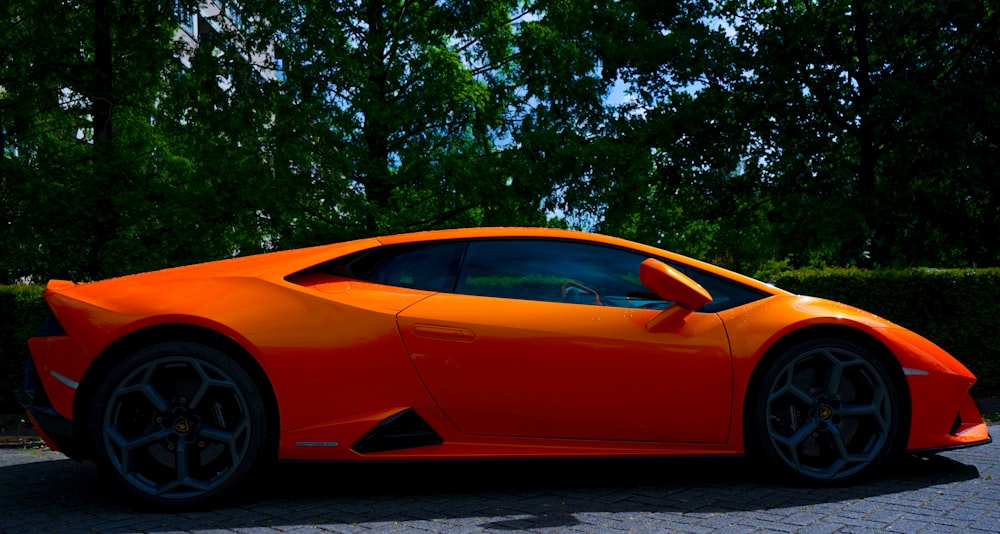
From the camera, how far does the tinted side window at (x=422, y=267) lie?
14.2 ft

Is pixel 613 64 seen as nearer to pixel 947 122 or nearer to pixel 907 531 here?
pixel 947 122

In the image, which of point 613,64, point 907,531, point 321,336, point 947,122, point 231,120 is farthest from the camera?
Answer: point 613,64

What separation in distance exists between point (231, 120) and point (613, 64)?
8283 mm

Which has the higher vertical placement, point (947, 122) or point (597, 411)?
point (947, 122)

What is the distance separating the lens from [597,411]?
4168 millimetres

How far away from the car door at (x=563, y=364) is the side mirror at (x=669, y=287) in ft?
0.36

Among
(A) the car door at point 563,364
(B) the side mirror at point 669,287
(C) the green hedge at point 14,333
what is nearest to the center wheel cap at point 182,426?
(A) the car door at point 563,364

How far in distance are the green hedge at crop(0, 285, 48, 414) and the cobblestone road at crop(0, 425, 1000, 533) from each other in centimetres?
387

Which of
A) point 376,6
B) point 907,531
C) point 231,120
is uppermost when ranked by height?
point 376,6

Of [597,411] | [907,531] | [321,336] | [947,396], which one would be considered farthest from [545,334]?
[947,396]

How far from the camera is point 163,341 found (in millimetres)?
4078

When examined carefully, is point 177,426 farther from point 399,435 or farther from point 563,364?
point 563,364

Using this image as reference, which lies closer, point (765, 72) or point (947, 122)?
point (947, 122)

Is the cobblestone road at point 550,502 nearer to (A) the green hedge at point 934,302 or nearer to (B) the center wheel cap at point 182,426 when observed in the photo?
(B) the center wheel cap at point 182,426
